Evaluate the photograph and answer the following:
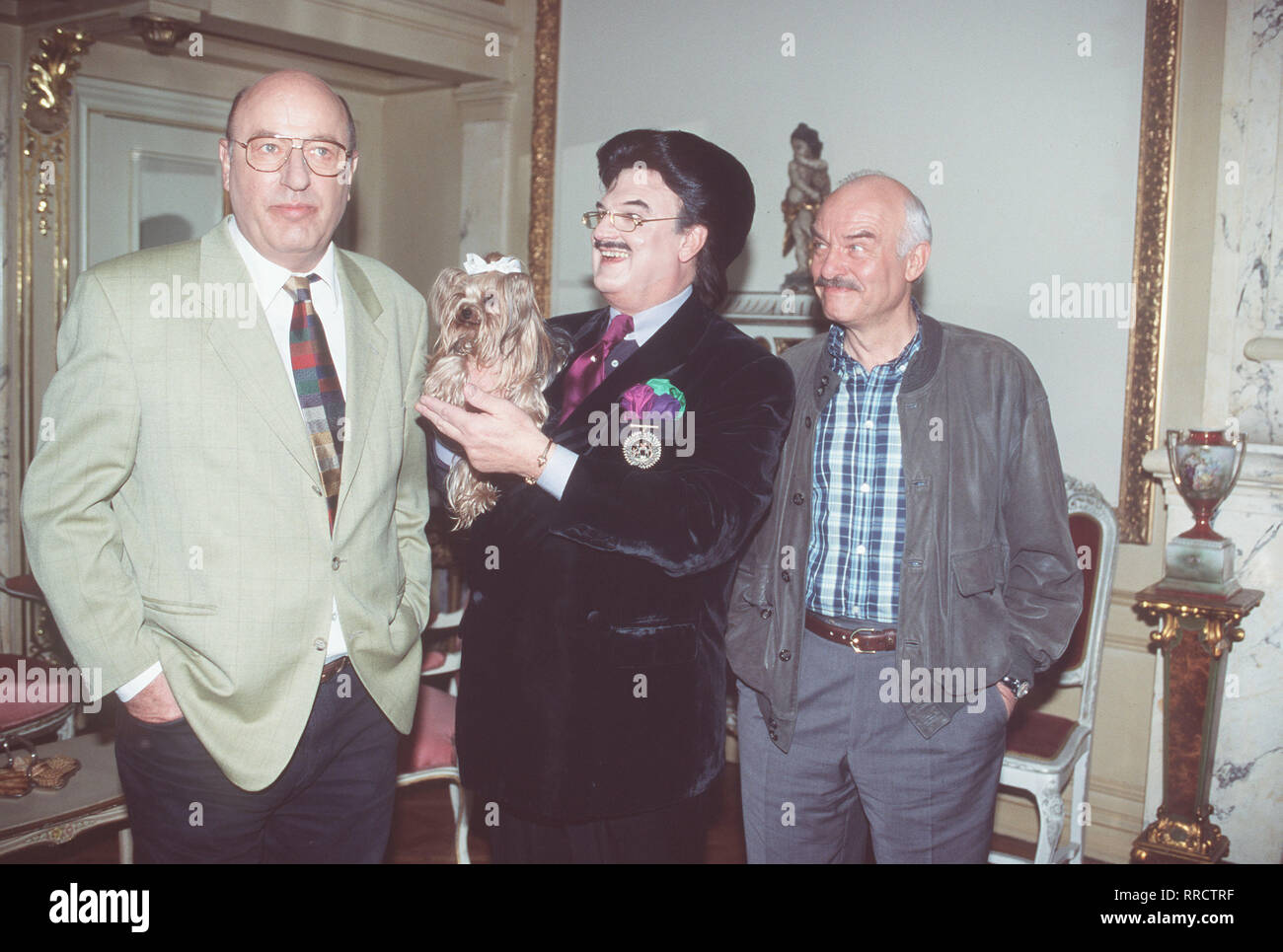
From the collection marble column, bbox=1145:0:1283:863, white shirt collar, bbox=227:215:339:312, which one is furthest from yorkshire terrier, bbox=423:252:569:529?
marble column, bbox=1145:0:1283:863

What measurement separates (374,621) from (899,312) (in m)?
1.17

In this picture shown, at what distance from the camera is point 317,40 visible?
440 centimetres

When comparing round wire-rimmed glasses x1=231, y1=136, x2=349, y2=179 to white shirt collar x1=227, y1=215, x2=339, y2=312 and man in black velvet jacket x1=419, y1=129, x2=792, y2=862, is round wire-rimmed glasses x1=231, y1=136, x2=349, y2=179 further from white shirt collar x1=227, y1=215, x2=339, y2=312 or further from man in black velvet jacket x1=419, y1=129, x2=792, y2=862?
man in black velvet jacket x1=419, y1=129, x2=792, y2=862

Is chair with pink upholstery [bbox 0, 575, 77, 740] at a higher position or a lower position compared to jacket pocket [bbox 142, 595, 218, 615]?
lower

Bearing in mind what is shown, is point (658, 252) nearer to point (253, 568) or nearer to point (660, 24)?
point (253, 568)

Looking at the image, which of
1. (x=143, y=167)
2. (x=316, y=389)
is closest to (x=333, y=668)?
(x=316, y=389)

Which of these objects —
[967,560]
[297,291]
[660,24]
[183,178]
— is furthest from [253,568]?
[183,178]

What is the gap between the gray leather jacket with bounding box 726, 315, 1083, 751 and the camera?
208 centimetres

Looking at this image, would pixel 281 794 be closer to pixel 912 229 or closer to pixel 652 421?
pixel 652 421

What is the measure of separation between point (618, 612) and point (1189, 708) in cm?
219

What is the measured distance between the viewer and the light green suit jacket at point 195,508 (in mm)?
1686

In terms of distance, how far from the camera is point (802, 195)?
4219 millimetres

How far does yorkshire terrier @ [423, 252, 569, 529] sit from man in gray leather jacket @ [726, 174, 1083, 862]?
54 centimetres

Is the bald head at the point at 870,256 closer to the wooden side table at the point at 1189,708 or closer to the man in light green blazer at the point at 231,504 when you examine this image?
the man in light green blazer at the point at 231,504
